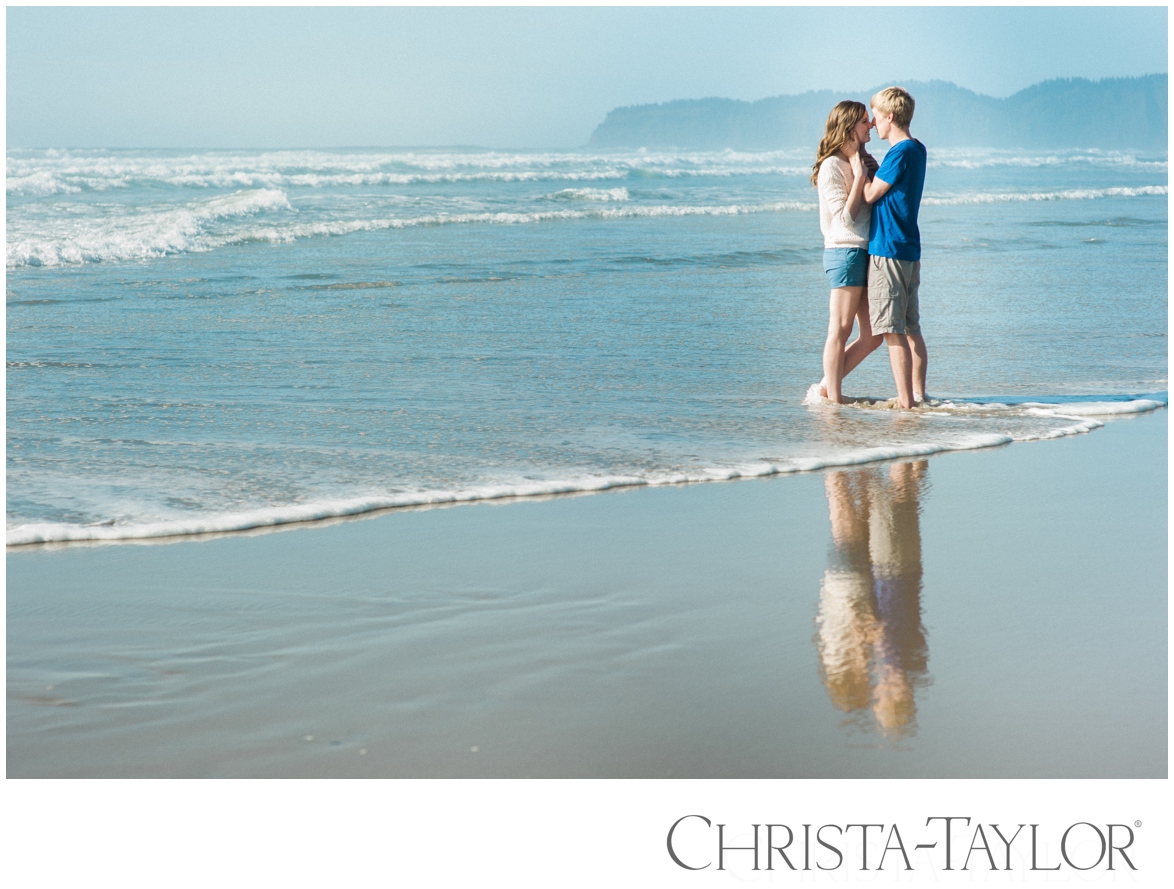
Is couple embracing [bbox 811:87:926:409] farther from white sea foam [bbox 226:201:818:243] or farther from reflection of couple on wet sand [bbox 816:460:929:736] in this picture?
white sea foam [bbox 226:201:818:243]

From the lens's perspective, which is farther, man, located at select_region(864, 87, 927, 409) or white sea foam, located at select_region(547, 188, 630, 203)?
white sea foam, located at select_region(547, 188, 630, 203)

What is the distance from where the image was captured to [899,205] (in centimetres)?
555

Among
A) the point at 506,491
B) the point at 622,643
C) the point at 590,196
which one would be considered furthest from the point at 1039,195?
the point at 622,643

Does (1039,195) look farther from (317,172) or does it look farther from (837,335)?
(837,335)

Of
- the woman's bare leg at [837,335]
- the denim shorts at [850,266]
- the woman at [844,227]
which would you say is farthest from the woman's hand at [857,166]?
the woman's bare leg at [837,335]

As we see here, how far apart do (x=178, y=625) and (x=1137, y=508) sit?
3.36 m

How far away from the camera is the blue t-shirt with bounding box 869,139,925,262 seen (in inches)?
214

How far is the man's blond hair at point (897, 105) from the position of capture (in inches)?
214

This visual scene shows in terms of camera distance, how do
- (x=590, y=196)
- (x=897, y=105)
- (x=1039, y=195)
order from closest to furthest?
(x=897, y=105) → (x=590, y=196) → (x=1039, y=195)

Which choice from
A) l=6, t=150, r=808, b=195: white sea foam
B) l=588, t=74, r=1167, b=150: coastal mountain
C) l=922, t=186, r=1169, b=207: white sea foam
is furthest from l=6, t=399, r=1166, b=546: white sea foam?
l=588, t=74, r=1167, b=150: coastal mountain

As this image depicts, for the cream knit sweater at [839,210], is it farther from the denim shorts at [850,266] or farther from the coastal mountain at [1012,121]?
the coastal mountain at [1012,121]

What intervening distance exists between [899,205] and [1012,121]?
195 ft

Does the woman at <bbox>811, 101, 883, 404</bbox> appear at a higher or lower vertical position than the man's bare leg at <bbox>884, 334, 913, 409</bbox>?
higher

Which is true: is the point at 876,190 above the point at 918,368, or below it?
above
